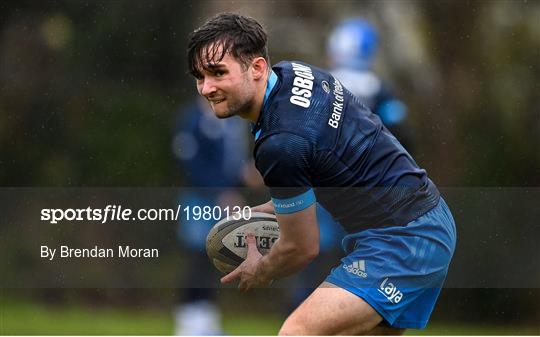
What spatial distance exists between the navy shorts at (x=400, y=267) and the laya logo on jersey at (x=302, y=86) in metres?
0.53

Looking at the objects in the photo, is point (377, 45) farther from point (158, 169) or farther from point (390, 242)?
point (390, 242)

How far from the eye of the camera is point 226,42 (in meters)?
3.88

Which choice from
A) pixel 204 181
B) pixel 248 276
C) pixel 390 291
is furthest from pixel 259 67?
pixel 204 181

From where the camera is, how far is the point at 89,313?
7.95 m

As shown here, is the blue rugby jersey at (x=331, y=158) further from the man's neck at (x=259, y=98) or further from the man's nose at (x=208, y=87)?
the man's nose at (x=208, y=87)

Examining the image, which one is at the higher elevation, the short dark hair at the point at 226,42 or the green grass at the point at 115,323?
the short dark hair at the point at 226,42

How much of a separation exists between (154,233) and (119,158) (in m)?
0.84

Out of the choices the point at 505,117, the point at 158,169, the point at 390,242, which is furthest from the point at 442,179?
the point at 390,242

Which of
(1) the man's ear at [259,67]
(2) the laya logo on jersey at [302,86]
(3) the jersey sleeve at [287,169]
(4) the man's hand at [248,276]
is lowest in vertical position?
(4) the man's hand at [248,276]

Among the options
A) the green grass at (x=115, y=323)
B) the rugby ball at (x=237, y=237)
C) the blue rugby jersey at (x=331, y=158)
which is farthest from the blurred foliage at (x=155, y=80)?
the blue rugby jersey at (x=331, y=158)

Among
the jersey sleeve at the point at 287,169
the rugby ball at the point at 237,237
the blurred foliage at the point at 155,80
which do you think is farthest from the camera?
the blurred foliage at the point at 155,80

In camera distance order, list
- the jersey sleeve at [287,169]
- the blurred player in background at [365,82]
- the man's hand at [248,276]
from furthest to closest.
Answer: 1. the blurred player in background at [365,82]
2. the man's hand at [248,276]
3. the jersey sleeve at [287,169]

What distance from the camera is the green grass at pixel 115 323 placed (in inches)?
292

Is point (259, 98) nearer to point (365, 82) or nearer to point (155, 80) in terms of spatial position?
point (365, 82)
